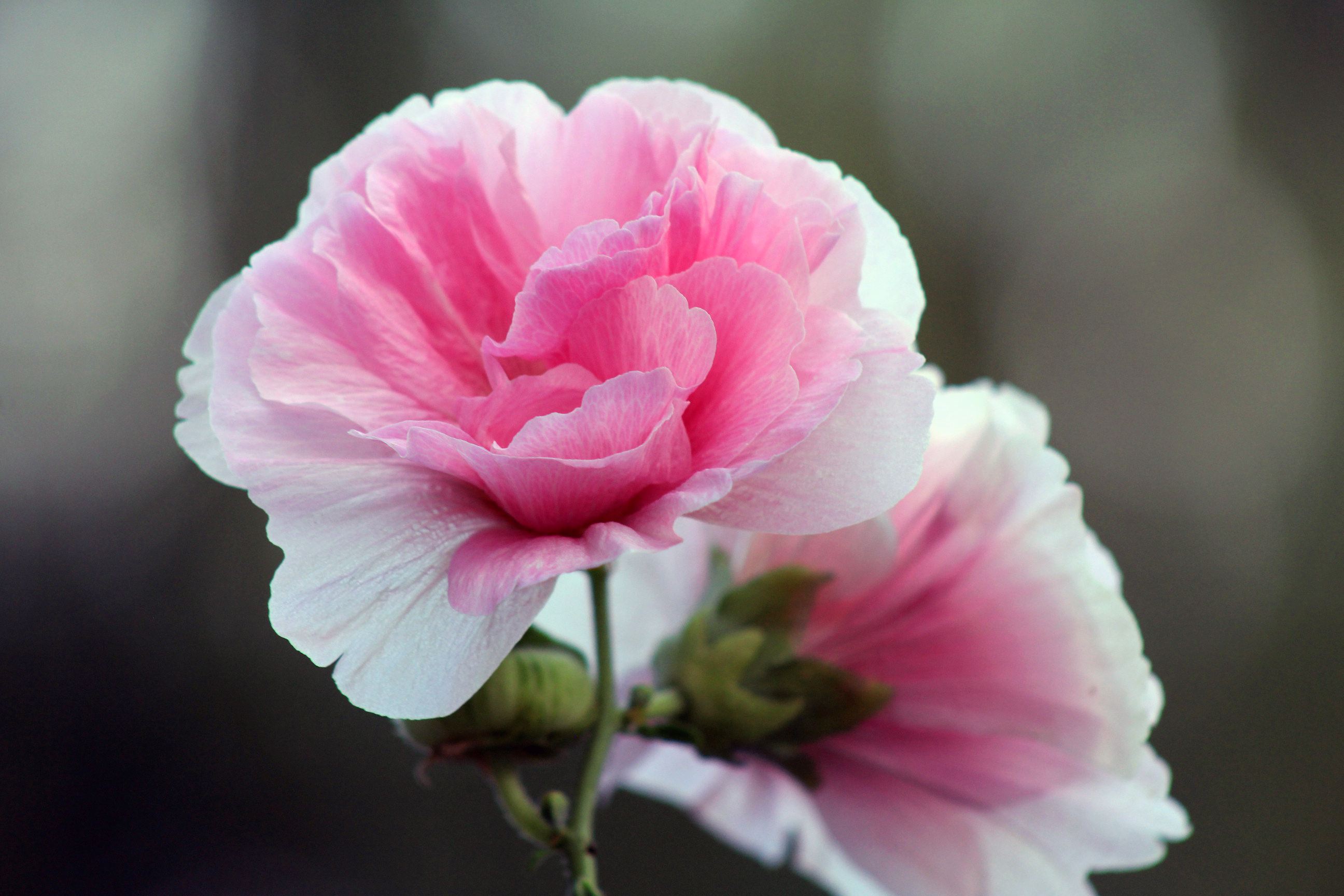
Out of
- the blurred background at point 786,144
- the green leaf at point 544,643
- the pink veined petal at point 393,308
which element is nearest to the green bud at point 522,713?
the green leaf at point 544,643

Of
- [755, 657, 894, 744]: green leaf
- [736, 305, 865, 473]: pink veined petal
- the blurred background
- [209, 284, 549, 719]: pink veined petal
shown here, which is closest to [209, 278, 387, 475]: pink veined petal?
[209, 284, 549, 719]: pink veined petal

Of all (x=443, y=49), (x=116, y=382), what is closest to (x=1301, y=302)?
(x=443, y=49)

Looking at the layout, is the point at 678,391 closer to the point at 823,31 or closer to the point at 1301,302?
the point at 823,31

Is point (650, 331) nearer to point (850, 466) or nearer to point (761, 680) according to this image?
point (850, 466)

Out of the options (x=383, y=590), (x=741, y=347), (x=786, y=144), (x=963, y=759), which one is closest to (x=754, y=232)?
(x=741, y=347)

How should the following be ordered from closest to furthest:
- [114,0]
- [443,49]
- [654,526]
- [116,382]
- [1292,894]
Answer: [654,526] → [116,382] → [114,0] → [1292,894] → [443,49]

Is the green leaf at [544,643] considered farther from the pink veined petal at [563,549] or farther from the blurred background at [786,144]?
the blurred background at [786,144]
